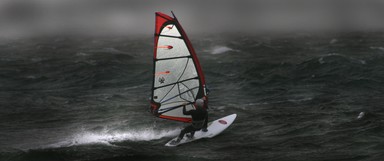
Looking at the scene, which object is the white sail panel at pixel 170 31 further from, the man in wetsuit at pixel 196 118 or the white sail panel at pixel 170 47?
the man in wetsuit at pixel 196 118

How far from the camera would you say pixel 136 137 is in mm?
19016

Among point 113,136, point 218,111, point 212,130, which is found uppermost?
point 212,130

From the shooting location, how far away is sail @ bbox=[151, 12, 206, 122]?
18.0 m

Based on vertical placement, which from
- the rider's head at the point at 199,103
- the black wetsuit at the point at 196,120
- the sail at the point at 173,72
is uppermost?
the sail at the point at 173,72

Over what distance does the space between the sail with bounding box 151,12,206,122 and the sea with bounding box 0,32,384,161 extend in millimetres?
1172

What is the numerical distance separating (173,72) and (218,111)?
17.6 feet

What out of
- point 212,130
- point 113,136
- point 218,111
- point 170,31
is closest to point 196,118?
point 212,130

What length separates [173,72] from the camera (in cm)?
1855

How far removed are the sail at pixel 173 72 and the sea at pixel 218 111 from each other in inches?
46.1

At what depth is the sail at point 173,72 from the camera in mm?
18000

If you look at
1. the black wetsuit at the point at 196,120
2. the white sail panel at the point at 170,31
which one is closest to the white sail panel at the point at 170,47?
the white sail panel at the point at 170,31

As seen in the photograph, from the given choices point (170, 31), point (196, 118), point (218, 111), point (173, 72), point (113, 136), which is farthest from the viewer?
point (218, 111)

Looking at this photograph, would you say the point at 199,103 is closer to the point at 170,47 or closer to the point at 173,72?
the point at 173,72

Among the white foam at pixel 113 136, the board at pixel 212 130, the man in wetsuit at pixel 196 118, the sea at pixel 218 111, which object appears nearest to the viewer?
the sea at pixel 218 111
